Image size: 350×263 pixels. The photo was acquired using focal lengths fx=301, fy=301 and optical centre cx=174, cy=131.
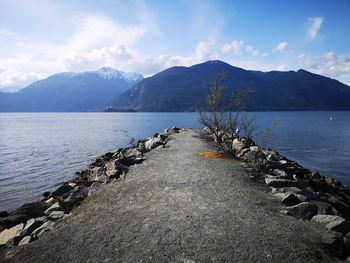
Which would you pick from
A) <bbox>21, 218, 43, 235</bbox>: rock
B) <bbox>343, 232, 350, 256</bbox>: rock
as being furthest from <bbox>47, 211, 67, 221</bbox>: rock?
<bbox>343, 232, 350, 256</bbox>: rock

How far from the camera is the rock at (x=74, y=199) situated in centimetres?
1413

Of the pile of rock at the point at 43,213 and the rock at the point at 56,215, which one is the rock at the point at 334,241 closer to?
the pile of rock at the point at 43,213

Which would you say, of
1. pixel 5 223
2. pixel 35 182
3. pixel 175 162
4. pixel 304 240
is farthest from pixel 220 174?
pixel 35 182

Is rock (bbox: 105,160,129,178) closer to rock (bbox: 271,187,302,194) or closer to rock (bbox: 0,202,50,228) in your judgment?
rock (bbox: 0,202,50,228)

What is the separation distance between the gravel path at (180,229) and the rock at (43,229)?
0.49 meters

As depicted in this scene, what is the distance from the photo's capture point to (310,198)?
1344 centimetres

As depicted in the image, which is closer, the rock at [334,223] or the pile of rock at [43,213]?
the rock at [334,223]

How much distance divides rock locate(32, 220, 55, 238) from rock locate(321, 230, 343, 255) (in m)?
9.18

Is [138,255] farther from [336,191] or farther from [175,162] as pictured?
[336,191]

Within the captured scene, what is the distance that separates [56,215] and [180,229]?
5861 mm

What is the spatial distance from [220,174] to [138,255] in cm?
937

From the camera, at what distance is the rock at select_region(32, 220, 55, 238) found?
417 inches

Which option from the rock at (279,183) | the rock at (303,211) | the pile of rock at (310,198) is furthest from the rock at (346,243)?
the rock at (279,183)

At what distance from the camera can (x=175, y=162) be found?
2070 centimetres
